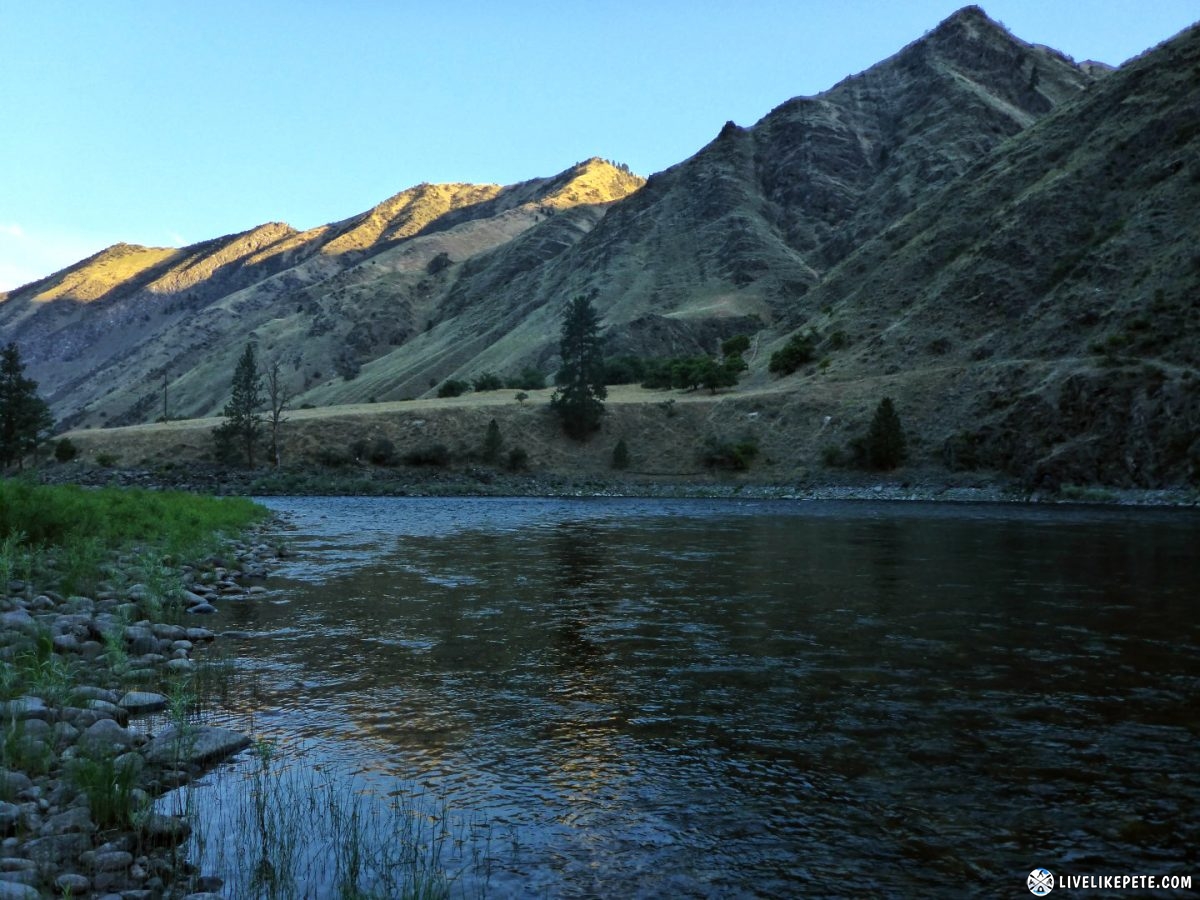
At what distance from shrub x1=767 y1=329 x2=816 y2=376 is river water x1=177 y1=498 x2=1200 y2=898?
6706 cm

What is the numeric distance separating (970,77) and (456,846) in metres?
191

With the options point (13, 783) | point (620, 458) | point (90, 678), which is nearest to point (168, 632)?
point (90, 678)

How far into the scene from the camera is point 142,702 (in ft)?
35.8

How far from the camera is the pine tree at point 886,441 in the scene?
65.5m

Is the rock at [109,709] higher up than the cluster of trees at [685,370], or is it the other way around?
the cluster of trees at [685,370]

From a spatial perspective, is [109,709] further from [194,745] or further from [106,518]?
[106,518]

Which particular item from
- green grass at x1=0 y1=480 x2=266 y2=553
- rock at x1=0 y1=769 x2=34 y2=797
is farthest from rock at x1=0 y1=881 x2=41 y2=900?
green grass at x1=0 y1=480 x2=266 y2=553

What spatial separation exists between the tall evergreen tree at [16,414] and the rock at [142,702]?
217 ft

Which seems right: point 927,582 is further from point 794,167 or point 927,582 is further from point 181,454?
point 794,167

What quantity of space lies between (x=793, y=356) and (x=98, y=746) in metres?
87.2

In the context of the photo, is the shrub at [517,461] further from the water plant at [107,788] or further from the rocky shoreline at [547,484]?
the water plant at [107,788]

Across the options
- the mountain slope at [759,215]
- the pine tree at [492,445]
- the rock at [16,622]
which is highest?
the mountain slope at [759,215]

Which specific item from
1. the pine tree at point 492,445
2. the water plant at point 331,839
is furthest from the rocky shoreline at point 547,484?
the water plant at point 331,839

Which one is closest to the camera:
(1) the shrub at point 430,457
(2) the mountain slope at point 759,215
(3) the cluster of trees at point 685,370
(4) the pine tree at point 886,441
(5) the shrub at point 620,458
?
(4) the pine tree at point 886,441
